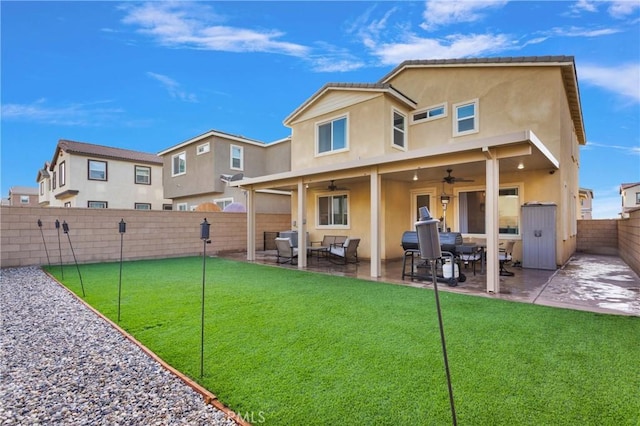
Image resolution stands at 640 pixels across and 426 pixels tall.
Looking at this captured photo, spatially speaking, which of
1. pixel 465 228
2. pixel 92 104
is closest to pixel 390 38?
pixel 465 228

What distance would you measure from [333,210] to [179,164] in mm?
13413

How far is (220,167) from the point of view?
61.4 feet

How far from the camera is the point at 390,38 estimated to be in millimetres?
14227

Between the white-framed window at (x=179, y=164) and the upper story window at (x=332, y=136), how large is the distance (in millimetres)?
11822

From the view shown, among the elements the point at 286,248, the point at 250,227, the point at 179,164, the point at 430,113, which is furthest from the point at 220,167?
the point at 430,113

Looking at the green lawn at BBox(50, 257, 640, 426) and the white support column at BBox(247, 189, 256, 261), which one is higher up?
the white support column at BBox(247, 189, 256, 261)

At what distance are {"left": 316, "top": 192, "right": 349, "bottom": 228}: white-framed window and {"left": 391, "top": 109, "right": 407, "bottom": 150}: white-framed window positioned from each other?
267cm

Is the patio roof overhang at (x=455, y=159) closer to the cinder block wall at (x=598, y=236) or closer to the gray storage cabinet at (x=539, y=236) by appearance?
the gray storage cabinet at (x=539, y=236)

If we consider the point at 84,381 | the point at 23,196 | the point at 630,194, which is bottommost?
the point at 84,381

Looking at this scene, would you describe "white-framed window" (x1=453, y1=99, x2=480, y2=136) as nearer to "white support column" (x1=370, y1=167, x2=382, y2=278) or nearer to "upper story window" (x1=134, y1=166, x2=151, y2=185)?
"white support column" (x1=370, y1=167, x2=382, y2=278)

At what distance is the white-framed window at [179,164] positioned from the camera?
20.8 m

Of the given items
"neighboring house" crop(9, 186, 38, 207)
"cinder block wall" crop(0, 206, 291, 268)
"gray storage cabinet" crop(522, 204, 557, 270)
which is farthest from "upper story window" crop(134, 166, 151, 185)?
"gray storage cabinet" crop(522, 204, 557, 270)

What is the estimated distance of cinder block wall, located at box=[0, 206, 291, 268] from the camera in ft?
32.6

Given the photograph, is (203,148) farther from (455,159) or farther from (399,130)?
(455,159)
